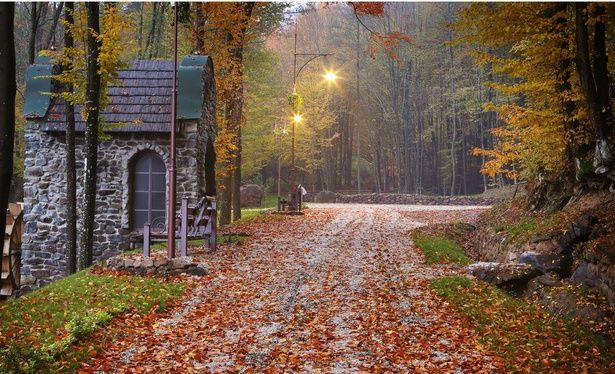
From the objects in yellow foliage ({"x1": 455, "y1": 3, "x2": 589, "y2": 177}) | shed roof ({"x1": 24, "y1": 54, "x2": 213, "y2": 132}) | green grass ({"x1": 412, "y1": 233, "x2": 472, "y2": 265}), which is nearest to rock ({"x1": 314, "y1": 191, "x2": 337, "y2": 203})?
shed roof ({"x1": 24, "y1": 54, "x2": 213, "y2": 132})

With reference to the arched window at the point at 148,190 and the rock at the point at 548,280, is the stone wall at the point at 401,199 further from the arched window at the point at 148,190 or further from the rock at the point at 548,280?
the rock at the point at 548,280

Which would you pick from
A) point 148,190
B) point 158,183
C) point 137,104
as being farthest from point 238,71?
point 148,190

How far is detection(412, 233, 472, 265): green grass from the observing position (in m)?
12.4

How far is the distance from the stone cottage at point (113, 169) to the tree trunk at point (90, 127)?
4.09 meters

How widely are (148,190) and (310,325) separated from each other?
35.4 feet

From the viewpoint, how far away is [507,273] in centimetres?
985

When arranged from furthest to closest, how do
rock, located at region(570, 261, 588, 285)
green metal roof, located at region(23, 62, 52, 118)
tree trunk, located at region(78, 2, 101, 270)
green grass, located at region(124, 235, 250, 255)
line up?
green metal roof, located at region(23, 62, 52, 118) → green grass, located at region(124, 235, 250, 255) → tree trunk, located at region(78, 2, 101, 270) → rock, located at region(570, 261, 588, 285)

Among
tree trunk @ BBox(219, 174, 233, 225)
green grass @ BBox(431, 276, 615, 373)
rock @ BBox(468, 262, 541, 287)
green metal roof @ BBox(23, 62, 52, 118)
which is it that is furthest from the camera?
tree trunk @ BBox(219, 174, 233, 225)

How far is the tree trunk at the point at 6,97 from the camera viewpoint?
18.2ft

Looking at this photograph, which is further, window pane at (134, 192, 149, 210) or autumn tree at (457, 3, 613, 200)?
window pane at (134, 192, 149, 210)

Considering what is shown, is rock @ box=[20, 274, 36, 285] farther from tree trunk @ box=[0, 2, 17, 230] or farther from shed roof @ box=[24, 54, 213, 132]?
tree trunk @ box=[0, 2, 17, 230]

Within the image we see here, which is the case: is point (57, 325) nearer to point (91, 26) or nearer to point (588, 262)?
point (91, 26)

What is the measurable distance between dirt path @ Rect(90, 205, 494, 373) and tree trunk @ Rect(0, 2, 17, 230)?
226 centimetres

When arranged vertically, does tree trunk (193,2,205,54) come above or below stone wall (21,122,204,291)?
above
